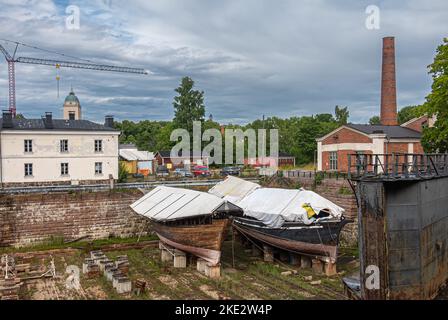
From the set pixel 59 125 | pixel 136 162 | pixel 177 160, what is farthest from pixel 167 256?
pixel 177 160

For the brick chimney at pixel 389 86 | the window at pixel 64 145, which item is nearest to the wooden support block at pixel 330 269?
the window at pixel 64 145

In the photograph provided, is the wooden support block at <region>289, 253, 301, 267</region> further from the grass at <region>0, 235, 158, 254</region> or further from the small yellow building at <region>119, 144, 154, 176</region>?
the small yellow building at <region>119, 144, 154, 176</region>

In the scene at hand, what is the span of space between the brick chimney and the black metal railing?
27.6 metres

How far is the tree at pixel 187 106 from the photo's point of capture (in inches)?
2391

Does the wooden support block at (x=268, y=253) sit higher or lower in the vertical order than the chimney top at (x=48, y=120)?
lower

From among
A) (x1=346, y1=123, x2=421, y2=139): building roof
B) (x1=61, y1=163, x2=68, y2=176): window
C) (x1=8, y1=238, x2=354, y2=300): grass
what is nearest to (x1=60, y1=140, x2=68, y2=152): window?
(x1=61, y1=163, x2=68, y2=176): window

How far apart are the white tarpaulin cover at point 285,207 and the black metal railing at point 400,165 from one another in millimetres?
4457

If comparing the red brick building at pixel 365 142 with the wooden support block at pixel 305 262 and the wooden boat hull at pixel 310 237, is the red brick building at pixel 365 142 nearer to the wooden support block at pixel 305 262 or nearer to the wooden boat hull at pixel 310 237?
the wooden boat hull at pixel 310 237

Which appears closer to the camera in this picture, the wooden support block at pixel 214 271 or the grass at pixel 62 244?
the wooden support block at pixel 214 271

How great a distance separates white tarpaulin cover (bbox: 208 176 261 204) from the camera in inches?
1097

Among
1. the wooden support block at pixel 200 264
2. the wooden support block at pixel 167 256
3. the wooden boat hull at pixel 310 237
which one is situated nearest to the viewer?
the wooden boat hull at pixel 310 237

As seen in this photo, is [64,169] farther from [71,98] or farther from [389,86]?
[71,98]

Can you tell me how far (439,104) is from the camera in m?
27.9

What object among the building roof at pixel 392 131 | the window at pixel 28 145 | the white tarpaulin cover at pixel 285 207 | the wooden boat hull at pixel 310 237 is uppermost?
the building roof at pixel 392 131
